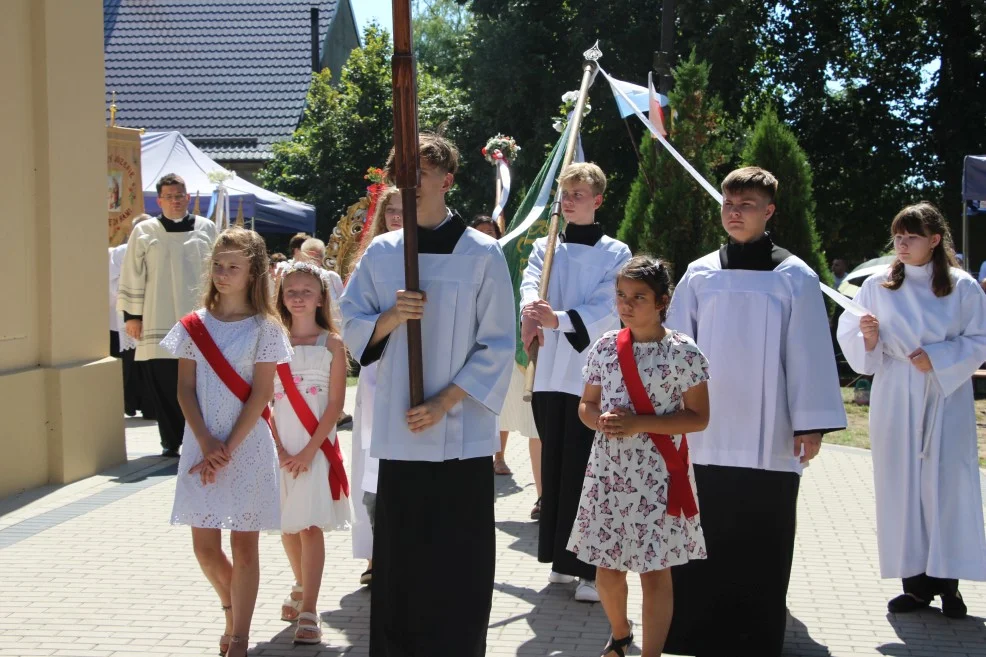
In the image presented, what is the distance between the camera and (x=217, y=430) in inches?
186

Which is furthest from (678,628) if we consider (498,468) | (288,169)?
(288,169)

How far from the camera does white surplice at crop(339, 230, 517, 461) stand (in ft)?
13.2

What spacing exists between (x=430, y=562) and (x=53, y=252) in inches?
208

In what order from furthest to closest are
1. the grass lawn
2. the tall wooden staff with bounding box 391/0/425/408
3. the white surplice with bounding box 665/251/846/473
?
the grass lawn
the white surplice with bounding box 665/251/846/473
the tall wooden staff with bounding box 391/0/425/408

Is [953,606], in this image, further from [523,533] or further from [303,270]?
[303,270]

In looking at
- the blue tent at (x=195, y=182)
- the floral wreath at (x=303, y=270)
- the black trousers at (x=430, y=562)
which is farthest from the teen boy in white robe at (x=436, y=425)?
the blue tent at (x=195, y=182)

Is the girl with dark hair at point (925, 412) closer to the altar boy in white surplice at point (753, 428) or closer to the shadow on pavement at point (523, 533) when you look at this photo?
the altar boy in white surplice at point (753, 428)

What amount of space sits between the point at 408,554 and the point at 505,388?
643 millimetres

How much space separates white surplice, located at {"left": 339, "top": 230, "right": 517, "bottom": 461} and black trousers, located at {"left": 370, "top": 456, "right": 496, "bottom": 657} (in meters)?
0.09

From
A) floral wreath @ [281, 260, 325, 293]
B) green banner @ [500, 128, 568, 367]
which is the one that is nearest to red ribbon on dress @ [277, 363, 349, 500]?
floral wreath @ [281, 260, 325, 293]

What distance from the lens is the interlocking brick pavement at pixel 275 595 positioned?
5082 millimetres

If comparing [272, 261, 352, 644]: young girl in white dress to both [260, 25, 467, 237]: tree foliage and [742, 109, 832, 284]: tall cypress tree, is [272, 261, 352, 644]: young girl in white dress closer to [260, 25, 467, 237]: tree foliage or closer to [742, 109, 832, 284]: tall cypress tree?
[742, 109, 832, 284]: tall cypress tree

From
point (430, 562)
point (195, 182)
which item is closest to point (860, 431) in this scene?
point (195, 182)

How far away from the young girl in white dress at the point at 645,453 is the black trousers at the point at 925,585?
1728 millimetres
